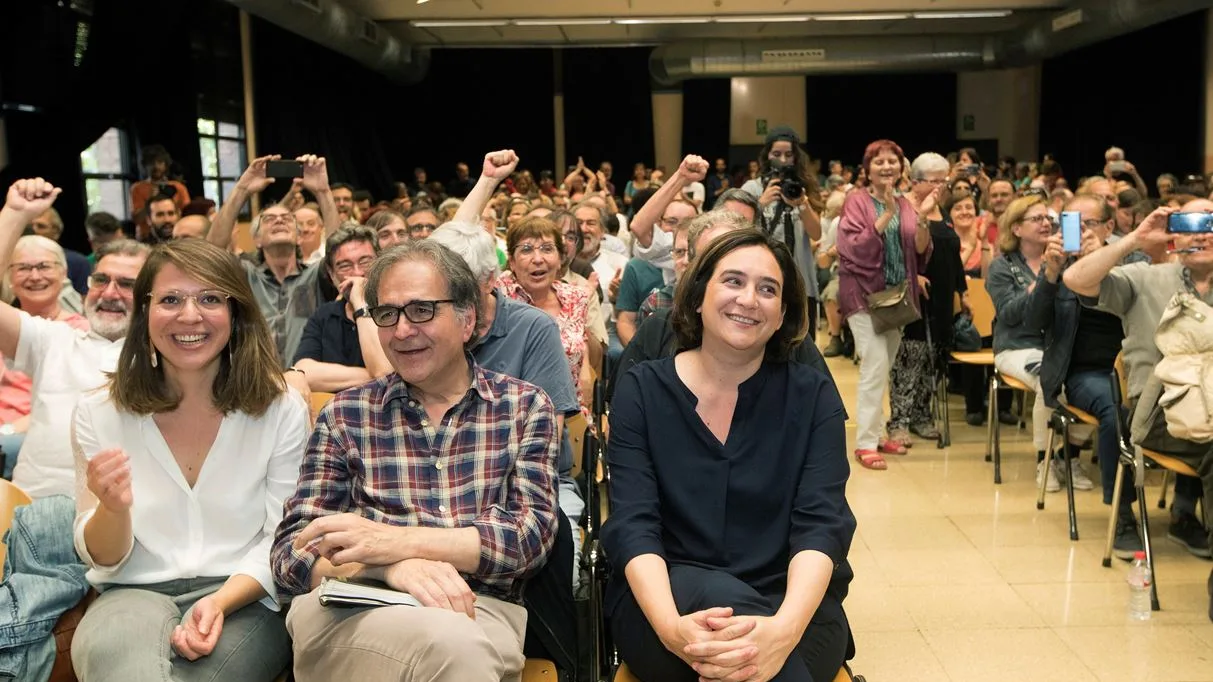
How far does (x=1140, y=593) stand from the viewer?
12.2ft

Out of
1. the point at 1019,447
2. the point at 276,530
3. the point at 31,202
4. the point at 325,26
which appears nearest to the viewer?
the point at 276,530

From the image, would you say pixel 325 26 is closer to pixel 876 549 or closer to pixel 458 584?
pixel 876 549

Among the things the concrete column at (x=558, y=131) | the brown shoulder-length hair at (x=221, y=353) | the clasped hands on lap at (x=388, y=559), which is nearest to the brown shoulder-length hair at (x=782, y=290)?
the clasped hands on lap at (x=388, y=559)

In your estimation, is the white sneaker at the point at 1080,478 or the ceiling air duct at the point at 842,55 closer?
the white sneaker at the point at 1080,478

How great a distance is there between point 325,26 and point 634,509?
38.6ft

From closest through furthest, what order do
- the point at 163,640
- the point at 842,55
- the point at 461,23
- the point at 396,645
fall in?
1. the point at 396,645
2. the point at 163,640
3. the point at 461,23
4. the point at 842,55

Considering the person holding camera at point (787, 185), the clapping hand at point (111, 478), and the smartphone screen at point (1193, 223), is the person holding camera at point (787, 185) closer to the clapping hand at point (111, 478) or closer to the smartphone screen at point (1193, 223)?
the smartphone screen at point (1193, 223)

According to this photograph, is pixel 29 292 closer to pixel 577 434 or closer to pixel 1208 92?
pixel 577 434

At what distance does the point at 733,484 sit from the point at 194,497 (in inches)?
45.3

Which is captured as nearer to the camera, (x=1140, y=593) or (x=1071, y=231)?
(x=1140, y=593)

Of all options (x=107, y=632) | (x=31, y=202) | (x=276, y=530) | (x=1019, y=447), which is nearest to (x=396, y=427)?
(x=276, y=530)

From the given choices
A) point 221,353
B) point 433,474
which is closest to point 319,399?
point 221,353

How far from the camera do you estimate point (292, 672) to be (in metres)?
2.37

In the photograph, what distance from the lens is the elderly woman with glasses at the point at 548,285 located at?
14.0ft
